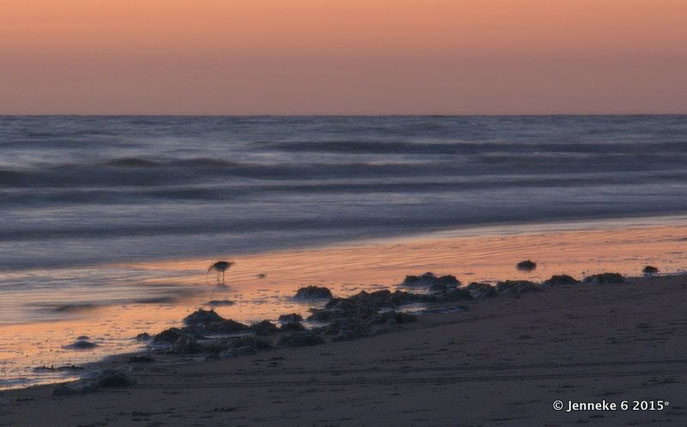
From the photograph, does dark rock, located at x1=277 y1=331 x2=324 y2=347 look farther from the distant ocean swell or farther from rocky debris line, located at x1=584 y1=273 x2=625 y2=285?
the distant ocean swell

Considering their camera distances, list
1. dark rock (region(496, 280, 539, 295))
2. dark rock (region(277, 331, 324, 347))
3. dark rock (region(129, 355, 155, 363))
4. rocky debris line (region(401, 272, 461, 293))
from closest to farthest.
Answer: dark rock (region(129, 355, 155, 363)) < dark rock (region(277, 331, 324, 347)) < dark rock (region(496, 280, 539, 295)) < rocky debris line (region(401, 272, 461, 293))

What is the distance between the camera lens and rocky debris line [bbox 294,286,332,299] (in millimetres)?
10141

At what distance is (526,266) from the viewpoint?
12383mm

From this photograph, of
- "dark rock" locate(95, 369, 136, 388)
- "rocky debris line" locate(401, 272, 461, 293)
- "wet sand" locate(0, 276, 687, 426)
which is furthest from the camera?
"rocky debris line" locate(401, 272, 461, 293)

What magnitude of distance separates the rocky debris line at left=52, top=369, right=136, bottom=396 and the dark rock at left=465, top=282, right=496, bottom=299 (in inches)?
171

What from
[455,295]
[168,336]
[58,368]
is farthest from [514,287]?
[58,368]

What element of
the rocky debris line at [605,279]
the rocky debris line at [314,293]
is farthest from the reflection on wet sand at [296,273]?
the rocky debris line at [605,279]

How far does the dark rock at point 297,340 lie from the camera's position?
7.93 m

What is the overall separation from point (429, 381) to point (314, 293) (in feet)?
12.6

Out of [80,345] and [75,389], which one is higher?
Answer: [80,345]

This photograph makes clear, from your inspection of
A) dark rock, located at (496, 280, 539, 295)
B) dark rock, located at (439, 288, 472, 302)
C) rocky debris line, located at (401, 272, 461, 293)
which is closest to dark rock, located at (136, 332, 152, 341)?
dark rock, located at (439, 288, 472, 302)

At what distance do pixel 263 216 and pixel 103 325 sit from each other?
11582 mm

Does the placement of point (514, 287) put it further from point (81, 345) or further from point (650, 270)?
point (81, 345)

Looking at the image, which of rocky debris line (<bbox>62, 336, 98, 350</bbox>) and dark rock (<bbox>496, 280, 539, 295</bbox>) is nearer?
rocky debris line (<bbox>62, 336, 98, 350</bbox>)
